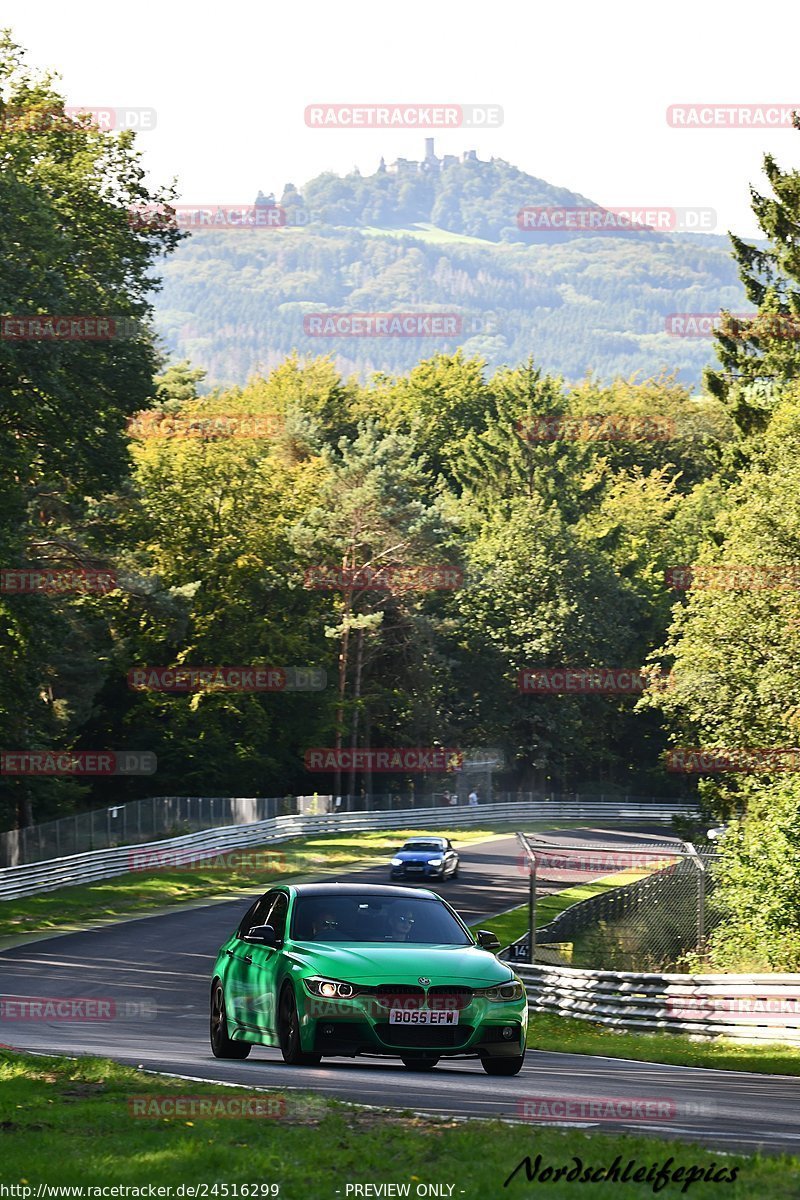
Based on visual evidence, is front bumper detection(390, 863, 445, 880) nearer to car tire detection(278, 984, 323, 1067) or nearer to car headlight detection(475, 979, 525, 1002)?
car tire detection(278, 984, 323, 1067)

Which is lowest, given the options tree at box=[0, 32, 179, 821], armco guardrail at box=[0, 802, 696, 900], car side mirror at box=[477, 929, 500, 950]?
armco guardrail at box=[0, 802, 696, 900]

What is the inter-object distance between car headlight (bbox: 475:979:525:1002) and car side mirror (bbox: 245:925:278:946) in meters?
1.81

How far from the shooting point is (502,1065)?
1305 cm

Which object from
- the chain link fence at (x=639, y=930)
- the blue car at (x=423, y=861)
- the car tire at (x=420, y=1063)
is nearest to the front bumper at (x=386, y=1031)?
the car tire at (x=420, y=1063)

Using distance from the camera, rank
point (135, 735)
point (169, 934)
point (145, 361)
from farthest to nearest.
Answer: point (135, 735), point (145, 361), point (169, 934)

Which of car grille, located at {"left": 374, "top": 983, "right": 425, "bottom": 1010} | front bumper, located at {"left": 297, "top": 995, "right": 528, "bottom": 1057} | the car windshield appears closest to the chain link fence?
the car windshield

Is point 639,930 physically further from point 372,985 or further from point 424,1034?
point 372,985

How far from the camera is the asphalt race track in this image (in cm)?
1030

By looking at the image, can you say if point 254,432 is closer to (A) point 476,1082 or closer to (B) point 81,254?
(B) point 81,254

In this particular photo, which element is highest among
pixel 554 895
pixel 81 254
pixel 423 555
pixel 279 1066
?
→ pixel 81 254

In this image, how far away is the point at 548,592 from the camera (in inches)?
3627

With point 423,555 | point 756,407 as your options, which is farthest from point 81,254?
point 423,555

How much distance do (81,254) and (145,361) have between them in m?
3.49

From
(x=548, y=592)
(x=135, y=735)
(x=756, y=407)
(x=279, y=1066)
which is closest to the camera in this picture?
(x=279, y=1066)
